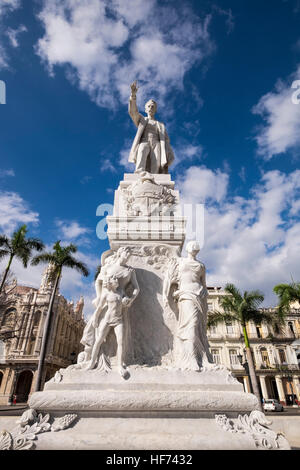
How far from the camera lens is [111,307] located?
11.3ft

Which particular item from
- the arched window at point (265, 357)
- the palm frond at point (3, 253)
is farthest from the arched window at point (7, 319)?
the arched window at point (265, 357)

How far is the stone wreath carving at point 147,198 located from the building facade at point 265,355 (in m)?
31.7

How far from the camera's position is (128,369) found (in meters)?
3.23

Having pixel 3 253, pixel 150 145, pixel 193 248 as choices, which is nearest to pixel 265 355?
pixel 3 253

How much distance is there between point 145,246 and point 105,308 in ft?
3.84

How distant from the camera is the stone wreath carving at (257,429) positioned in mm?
2531

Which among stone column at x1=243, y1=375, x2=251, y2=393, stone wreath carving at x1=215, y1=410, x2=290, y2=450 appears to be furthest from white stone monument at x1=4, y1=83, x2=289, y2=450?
stone column at x1=243, y1=375, x2=251, y2=393

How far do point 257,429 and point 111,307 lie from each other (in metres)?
2.00

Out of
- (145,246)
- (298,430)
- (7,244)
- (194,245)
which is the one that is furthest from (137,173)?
(7,244)

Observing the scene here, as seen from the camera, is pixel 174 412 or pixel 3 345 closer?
pixel 174 412

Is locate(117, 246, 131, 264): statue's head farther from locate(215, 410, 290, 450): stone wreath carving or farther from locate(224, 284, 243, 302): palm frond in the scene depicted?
locate(224, 284, 243, 302): palm frond

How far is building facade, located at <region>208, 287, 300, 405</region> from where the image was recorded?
3441 centimetres

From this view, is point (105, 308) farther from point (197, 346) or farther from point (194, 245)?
point (194, 245)

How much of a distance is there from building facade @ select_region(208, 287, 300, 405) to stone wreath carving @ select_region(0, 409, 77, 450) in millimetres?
33664
